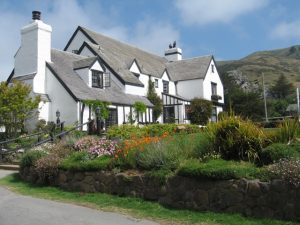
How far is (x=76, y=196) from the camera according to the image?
1124 cm

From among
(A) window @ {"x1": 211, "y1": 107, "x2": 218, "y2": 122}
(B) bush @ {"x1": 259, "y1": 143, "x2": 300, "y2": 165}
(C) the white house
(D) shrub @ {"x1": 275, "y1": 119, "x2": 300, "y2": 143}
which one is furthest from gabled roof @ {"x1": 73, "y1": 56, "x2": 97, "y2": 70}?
(B) bush @ {"x1": 259, "y1": 143, "x2": 300, "y2": 165}

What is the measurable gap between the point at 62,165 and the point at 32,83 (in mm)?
15306

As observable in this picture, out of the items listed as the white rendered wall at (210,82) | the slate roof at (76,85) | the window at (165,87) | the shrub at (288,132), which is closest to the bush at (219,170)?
the shrub at (288,132)

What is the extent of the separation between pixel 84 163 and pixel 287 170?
643 centimetres

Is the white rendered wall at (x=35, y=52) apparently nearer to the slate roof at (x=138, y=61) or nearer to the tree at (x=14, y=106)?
the tree at (x=14, y=106)

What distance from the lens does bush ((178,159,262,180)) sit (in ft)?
27.7

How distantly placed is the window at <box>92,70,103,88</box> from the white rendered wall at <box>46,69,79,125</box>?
374cm

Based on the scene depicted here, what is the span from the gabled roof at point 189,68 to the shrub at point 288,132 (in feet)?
104

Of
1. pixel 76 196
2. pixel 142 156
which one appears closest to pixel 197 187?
pixel 142 156

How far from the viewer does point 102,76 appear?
30906 millimetres

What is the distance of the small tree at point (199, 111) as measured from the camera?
122 ft

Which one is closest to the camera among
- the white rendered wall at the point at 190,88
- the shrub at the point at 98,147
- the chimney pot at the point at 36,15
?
the shrub at the point at 98,147

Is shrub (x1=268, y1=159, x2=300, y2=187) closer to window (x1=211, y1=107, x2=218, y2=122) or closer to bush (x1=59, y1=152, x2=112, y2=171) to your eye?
bush (x1=59, y1=152, x2=112, y2=171)

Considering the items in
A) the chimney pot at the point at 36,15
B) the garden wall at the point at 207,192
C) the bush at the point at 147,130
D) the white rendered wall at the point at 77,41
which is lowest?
the garden wall at the point at 207,192
